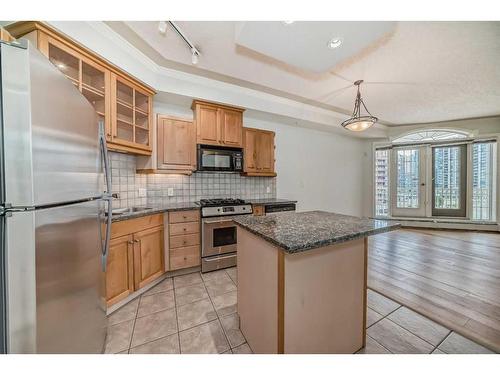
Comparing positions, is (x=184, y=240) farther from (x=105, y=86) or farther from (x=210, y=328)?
(x=105, y=86)

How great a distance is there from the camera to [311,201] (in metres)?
4.44

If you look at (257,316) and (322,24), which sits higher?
(322,24)

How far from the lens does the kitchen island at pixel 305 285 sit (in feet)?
3.33

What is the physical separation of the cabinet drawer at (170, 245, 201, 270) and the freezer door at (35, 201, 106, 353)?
1152 millimetres

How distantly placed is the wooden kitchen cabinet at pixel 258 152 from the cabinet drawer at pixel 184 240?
4.30 ft

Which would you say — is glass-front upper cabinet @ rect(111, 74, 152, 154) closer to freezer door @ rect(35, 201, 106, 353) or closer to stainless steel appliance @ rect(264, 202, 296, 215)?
freezer door @ rect(35, 201, 106, 353)

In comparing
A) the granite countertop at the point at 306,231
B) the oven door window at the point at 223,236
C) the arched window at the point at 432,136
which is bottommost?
the oven door window at the point at 223,236

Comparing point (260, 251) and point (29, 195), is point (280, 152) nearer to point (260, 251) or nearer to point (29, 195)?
point (260, 251)

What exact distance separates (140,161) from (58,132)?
194 centimetres

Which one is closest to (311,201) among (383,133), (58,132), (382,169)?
(382,169)

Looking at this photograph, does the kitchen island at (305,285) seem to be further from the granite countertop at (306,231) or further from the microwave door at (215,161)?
the microwave door at (215,161)

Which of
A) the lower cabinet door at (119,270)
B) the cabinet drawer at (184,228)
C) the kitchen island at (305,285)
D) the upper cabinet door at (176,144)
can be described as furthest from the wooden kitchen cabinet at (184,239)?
the kitchen island at (305,285)

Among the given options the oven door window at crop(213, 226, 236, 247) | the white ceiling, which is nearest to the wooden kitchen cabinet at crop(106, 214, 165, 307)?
the oven door window at crop(213, 226, 236, 247)
